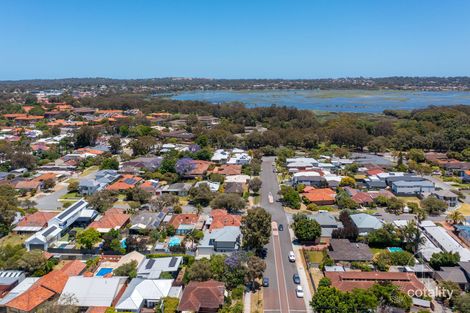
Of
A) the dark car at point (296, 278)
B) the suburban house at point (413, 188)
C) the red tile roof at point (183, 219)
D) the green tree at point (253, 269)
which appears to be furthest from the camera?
the suburban house at point (413, 188)

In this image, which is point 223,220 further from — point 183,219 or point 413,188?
point 413,188


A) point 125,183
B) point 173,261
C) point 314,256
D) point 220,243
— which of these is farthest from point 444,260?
point 125,183

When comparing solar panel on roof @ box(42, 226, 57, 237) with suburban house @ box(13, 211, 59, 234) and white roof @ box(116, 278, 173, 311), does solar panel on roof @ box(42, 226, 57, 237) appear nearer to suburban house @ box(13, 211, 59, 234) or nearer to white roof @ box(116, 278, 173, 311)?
suburban house @ box(13, 211, 59, 234)

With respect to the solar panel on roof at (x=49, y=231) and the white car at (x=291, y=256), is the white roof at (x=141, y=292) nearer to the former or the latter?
the white car at (x=291, y=256)

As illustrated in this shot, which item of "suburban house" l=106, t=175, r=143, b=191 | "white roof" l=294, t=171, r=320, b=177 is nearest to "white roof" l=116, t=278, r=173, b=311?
"suburban house" l=106, t=175, r=143, b=191

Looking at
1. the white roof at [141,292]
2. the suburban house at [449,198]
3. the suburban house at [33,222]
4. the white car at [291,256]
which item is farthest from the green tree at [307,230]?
the suburban house at [33,222]
